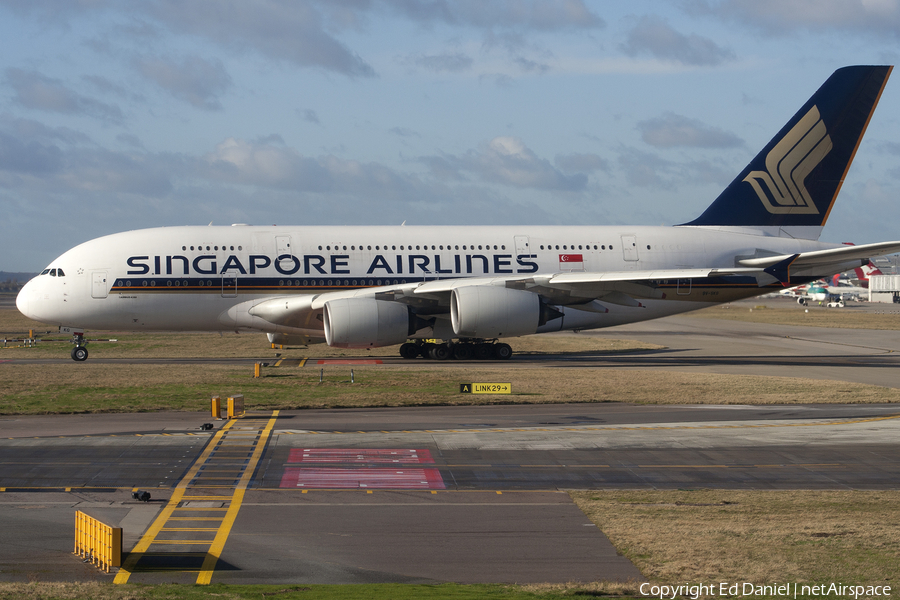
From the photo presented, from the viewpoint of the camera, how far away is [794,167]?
3956 cm

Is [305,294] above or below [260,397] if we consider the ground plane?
above

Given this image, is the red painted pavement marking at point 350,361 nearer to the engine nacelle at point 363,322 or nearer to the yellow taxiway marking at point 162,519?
the engine nacelle at point 363,322

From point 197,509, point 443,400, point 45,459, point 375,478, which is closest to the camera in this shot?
point 197,509

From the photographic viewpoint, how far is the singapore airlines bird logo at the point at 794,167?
39156 mm

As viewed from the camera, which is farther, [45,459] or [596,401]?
[596,401]

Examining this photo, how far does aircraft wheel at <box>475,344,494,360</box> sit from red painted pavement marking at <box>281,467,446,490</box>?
72.7ft

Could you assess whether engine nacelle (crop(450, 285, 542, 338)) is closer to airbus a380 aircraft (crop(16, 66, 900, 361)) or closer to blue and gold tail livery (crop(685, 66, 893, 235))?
airbus a380 aircraft (crop(16, 66, 900, 361))

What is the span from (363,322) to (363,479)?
18.3m

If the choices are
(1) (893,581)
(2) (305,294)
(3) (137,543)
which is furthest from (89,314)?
(1) (893,581)

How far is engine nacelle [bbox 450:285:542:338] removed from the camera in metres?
34.1

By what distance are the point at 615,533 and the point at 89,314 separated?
29.9 metres

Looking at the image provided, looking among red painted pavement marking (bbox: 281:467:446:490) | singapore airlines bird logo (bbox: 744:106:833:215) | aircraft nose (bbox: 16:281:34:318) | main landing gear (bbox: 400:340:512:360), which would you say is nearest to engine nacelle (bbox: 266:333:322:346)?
main landing gear (bbox: 400:340:512:360)

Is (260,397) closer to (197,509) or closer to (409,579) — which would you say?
(197,509)

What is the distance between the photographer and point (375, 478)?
50.6 ft
